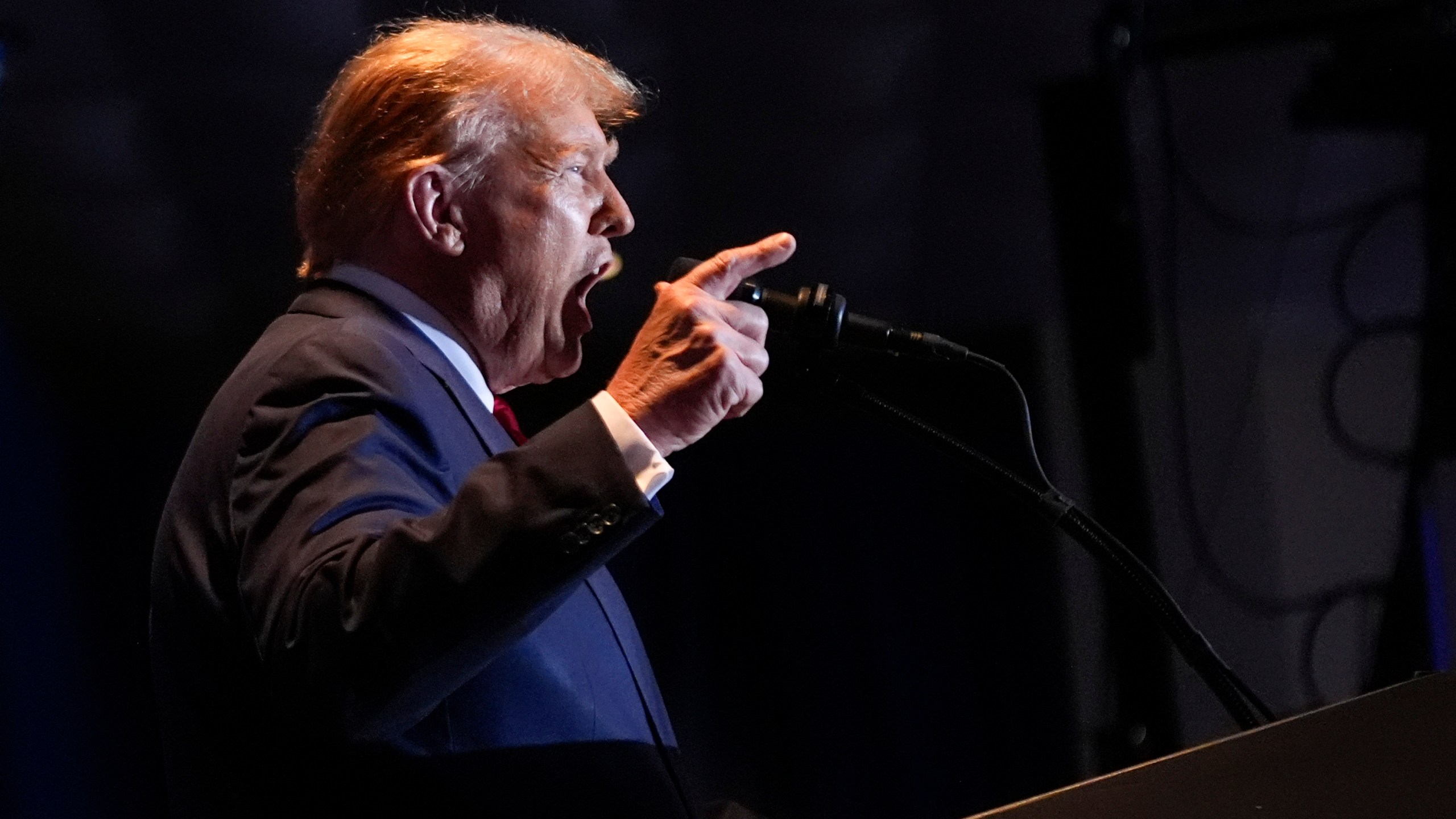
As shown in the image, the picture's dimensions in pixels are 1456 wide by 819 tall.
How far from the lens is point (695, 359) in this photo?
0.92m

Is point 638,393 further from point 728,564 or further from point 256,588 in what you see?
point 728,564

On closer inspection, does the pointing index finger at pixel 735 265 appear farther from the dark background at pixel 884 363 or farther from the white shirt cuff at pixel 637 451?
the dark background at pixel 884 363

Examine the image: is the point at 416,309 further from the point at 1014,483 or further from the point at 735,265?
the point at 1014,483

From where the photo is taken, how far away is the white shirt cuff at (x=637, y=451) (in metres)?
0.87

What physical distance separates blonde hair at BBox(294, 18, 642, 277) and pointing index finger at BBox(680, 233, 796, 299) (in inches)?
16.6

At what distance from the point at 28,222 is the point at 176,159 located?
0.73 ft

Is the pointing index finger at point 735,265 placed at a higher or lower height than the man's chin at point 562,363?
higher

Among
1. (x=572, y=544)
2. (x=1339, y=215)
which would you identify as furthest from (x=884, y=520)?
(x=572, y=544)

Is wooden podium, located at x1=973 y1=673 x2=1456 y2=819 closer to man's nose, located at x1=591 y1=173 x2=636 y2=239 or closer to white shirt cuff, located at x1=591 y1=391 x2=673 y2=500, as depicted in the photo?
white shirt cuff, located at x1=591 y1=391 x2=673 y2=500

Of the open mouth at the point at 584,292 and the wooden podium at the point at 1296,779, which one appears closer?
the wooden podium at the point at 1296,779

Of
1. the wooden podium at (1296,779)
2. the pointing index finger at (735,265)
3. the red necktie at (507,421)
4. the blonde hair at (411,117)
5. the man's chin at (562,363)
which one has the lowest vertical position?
the wooden podium at (1296,779)

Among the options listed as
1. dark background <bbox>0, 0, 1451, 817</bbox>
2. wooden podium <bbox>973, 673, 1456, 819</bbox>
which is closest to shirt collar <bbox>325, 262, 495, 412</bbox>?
dark background <bbox>0, 0, 1451, 817</bbox>

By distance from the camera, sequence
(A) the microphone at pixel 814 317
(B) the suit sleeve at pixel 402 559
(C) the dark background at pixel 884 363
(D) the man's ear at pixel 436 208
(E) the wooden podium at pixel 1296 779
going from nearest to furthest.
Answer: (E) the wooden podium at pixel 1296 779, (B) the suit sleeve at pixel 402 559, (A) the microphone at pixel 814 317, (D) the man's ear at pixel 436 208, (C) the dark background at pixel 884 363

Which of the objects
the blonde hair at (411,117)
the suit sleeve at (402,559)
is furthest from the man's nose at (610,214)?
the suit sleeve at (402,559)
